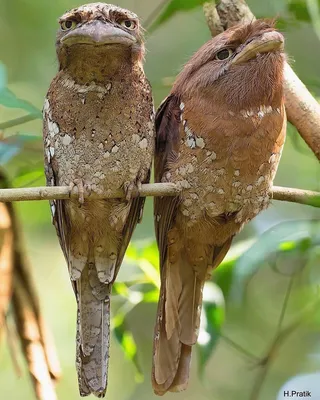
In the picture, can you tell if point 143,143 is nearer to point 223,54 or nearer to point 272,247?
point 223,54

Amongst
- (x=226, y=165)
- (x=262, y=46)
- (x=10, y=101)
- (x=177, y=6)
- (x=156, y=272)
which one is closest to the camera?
(x=262, y=46)

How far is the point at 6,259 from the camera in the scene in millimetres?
2348

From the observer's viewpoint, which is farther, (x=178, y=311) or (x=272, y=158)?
(x=178, y=311)

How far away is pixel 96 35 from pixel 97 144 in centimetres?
37

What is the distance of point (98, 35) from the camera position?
1.74 metres

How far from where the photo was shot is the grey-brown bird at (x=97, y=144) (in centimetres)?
186

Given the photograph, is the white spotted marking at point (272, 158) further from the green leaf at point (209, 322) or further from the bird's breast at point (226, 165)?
the green leaf at point (209, 322)

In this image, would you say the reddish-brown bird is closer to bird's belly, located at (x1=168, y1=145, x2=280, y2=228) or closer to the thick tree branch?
bird's belly, located at (x1=168, y1=145, x2=280, y2=228)

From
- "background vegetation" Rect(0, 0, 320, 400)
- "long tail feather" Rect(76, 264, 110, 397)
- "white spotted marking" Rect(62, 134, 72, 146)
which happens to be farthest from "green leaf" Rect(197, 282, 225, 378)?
"white spotted marking" Rect(62, 134, 72, 146)

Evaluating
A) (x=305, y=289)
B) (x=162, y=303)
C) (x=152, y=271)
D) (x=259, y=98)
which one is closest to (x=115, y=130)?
(x=259, y=98)

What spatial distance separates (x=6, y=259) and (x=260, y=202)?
0.96 meters

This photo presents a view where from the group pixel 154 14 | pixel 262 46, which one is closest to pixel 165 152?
pixel 262 46

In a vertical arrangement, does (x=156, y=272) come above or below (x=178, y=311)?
above

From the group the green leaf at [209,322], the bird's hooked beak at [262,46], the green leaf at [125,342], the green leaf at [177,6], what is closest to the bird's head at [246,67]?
the bird's hooked beak at [262,46]
